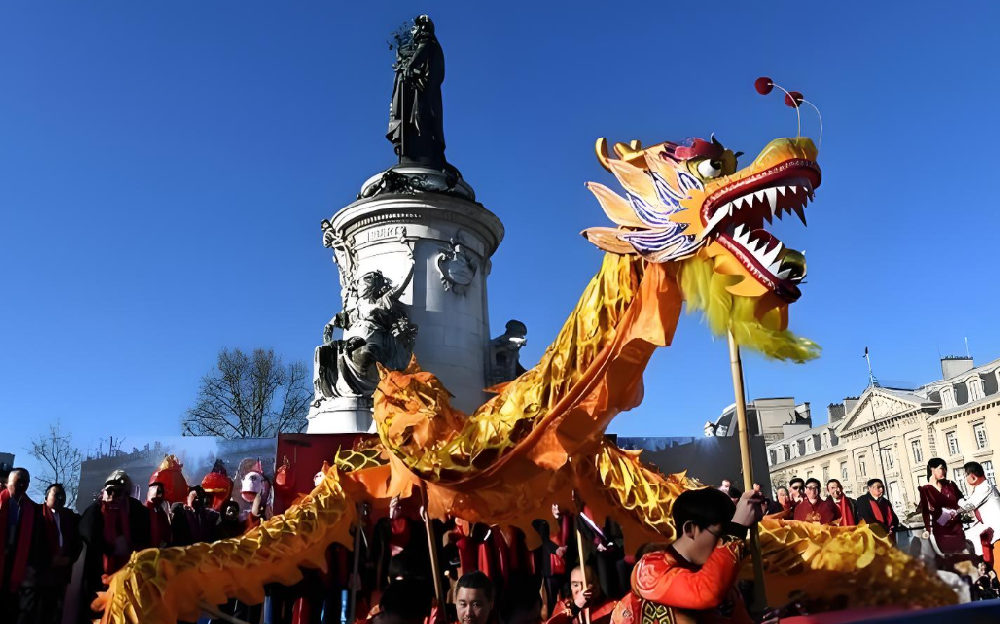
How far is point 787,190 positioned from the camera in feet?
12.1

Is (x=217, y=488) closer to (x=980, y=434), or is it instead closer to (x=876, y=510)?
(x=876, y=510)

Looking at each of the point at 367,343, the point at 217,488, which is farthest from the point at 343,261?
the point at 217,488

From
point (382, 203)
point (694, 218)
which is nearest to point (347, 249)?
point (382, 203)

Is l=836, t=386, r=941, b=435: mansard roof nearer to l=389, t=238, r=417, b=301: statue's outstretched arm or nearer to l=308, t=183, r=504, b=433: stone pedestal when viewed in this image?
l=308, t=183, r=504, b=433: stone pedestal

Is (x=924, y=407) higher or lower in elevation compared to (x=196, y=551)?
higher

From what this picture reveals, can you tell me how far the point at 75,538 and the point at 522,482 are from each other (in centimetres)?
441

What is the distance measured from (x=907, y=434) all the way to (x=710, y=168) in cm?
4431

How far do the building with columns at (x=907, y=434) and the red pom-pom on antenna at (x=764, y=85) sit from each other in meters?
33.1

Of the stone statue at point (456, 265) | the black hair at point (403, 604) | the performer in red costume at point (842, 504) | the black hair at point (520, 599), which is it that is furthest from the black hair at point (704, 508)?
the stone statue at point (456, 265)

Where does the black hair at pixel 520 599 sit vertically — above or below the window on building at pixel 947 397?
below

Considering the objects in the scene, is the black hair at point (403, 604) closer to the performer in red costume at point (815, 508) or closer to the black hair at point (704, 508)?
the black hair at point (704, 508)

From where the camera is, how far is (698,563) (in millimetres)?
2697

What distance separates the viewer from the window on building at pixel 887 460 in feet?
143

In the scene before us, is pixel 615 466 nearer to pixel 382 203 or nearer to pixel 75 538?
pixel 75 538
